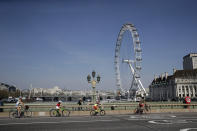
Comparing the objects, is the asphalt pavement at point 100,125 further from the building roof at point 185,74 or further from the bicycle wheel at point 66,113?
the building roof at point 185,74

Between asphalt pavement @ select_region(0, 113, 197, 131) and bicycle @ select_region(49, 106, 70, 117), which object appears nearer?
asphalt pavement @ select_region(0, 113, 197, 131)

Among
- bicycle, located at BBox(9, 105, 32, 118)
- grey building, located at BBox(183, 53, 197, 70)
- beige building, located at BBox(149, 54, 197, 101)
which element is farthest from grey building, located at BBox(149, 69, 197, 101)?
bicycle, located at BBox(9, 105, 32, 118)

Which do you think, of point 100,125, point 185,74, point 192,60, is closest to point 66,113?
point 100,125

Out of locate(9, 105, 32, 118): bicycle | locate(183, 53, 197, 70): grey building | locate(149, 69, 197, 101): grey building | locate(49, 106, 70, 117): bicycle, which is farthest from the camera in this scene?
locate(183, 53, 197, 70): grey building

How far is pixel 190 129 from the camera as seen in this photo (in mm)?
13156

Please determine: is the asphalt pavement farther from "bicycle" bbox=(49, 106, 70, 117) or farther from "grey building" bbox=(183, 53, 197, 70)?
"grey building" bbox=(183, 53, 197, 70)

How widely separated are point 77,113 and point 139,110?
23.5 feet

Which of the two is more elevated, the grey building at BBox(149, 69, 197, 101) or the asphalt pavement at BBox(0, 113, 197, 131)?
the grey building at BBox(149, 69, 197, 101)

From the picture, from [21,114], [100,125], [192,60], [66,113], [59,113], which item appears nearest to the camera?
[100,125]

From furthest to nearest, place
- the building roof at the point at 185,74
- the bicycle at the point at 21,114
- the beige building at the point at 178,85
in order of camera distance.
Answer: the building roof at the point at 185,74
the beige building at the point at 178,85
the bicycle at the point at 21,114

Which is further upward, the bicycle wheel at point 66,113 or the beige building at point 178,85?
the beige building at point 178,85

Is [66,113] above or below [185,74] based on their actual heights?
below

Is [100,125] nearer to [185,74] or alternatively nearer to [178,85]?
[178,85]

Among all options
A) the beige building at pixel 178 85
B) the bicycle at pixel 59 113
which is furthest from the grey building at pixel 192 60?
the bicycle at pixel 59 113
